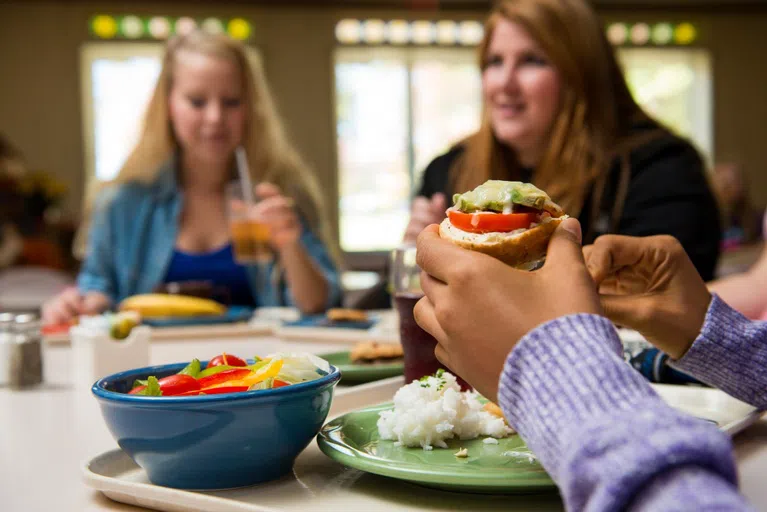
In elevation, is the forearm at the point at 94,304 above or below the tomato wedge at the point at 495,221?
below

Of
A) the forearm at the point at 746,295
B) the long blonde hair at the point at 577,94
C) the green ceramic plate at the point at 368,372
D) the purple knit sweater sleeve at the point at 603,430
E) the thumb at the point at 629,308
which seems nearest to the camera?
the purple knit sweater sleeve at the point at 603,430

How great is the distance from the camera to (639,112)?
2279mm

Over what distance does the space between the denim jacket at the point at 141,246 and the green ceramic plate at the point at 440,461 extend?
187 centimetres

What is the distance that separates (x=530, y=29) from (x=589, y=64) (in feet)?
0.59

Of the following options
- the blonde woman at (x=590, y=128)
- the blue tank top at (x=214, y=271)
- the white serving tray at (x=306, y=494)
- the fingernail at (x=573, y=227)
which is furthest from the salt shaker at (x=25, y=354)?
Result: the blue tank top at (x=214, y=271)

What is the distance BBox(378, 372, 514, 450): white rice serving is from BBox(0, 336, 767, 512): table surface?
5cm

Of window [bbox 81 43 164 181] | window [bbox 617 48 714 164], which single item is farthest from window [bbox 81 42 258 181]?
window [bbox 617 48 714 164]

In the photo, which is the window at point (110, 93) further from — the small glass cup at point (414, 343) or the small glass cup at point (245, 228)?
the small glass cup at point (414, 343)

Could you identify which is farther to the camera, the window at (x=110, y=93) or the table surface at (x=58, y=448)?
the window at (x=110, y=93)

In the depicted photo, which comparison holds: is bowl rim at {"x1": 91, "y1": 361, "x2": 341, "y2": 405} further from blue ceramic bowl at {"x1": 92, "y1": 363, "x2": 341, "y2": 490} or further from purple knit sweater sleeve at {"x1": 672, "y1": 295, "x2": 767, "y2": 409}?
purple knit sweater sleeve at {"x1": 672, "y1": 295, "x2": 767, "y2": 409}

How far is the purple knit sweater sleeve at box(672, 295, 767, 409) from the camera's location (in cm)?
89

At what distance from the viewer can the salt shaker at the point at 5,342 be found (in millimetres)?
1320

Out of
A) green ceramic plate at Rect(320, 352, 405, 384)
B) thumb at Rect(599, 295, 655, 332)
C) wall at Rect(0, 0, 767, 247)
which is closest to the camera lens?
thumb at Rect(599, 295, 655, 332)

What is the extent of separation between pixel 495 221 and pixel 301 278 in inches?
75.3
